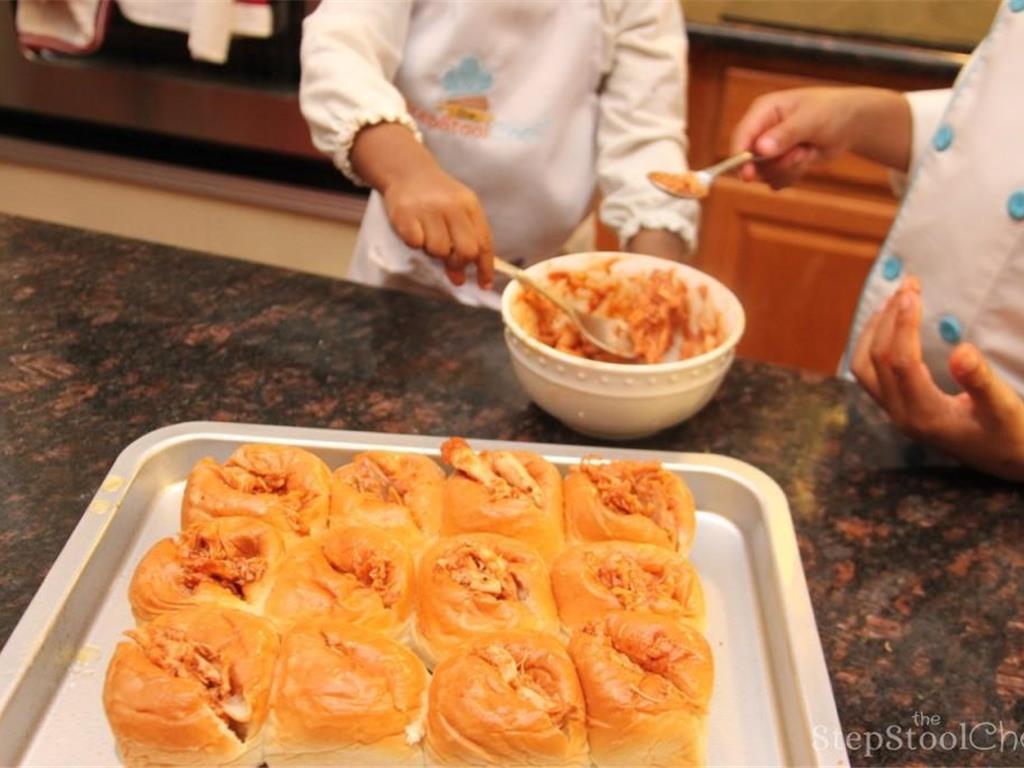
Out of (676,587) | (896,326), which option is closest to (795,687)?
(676,587)

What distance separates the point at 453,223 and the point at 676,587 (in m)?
0.43

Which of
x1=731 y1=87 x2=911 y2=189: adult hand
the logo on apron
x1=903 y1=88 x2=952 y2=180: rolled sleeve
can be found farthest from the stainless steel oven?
x1=903 y1=88 x2=952 y2=180: rolled sleeve

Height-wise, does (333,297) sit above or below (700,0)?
below

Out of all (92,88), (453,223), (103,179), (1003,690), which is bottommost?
(103,179)

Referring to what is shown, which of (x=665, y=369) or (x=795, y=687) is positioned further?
(x=665, y=369)

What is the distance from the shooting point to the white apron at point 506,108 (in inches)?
46.9

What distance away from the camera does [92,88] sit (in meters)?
1.93

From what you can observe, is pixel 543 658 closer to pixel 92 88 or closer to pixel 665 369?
pixel 665 369

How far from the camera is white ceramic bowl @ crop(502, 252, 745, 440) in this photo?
83cm

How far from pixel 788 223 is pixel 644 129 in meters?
0.70

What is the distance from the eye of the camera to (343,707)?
1.94 feet

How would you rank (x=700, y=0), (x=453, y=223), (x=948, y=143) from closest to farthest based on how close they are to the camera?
(x=453, y=223) → (x=948, y=143) → (x=700, y=0)

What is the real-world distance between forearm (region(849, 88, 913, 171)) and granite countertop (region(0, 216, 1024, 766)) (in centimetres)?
32

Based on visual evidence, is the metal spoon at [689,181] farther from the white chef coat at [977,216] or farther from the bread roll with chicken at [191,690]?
the bread roll with chicken at [191,690]
